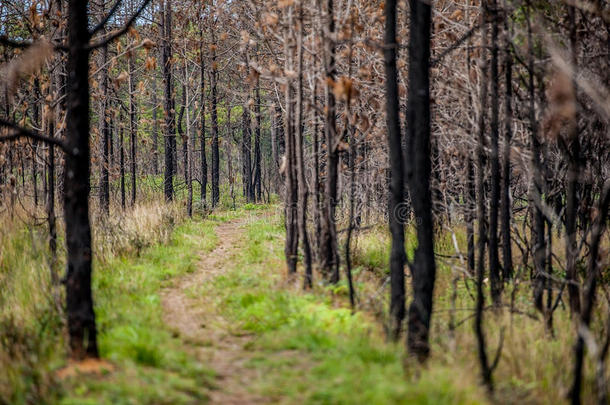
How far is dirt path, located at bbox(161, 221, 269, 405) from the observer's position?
4.22m

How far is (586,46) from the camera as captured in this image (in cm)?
779

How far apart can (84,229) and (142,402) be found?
1.51m

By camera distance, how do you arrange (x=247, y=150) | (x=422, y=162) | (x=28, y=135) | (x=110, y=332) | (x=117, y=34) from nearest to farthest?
(x=28, y=135)
(x=117, y=34)
(x=422, y=162)
(x=110, y=332)
(x=247, y=150)

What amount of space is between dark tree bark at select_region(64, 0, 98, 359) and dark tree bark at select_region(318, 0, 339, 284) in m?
3.59

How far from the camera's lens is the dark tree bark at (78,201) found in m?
4.28

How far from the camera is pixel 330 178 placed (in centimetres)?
755

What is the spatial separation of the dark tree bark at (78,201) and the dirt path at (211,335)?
115cm

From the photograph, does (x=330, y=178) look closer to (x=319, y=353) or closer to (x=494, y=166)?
(x=494, y=166)

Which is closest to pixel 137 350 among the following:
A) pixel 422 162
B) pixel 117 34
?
pixel 117 34

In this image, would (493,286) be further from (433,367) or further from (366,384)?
(366,384)

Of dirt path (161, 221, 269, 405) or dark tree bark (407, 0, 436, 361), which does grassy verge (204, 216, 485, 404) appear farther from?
dark tree bark (407, 0, 436, 361)

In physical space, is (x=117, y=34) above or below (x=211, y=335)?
above

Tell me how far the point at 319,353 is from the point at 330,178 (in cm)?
321

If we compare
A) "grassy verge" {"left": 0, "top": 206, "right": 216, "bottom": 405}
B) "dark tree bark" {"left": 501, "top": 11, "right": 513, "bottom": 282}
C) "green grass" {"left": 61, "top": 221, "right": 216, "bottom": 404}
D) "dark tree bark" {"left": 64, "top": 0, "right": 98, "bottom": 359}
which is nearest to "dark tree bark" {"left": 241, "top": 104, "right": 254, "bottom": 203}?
"grassy verge" {"left": 0, "top": 206, "right": 216, "bottom": 405}
